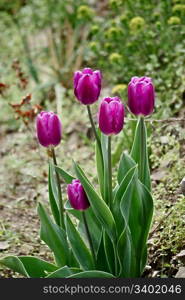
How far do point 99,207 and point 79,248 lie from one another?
198 millimetres

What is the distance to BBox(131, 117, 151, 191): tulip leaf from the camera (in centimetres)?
200

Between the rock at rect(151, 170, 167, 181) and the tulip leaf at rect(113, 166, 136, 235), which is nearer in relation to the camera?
the tulip leaf at rect(113, 166, 136, 235)

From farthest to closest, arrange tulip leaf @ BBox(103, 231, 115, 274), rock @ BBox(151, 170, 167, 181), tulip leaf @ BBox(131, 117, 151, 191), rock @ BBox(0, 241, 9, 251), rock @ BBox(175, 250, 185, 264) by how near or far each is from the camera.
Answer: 1. rock @ BBox(151, 170, 167, 181)
2. rock @ BBox(0, 241, 9, 251)
3. rock @ BBox(175, 250, 185, 264)
4. tulip leaf @ BBox(103, 231, 115, 274)
5. tulip leaf @ BBox(131, 117, 151, 191)

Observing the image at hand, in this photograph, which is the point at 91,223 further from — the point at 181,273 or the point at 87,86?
the point at 87,86

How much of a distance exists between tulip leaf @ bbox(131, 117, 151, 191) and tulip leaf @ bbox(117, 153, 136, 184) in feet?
0.08

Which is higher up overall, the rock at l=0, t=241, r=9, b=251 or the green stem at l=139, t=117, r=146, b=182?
the green stem at l=139, t=117, r=146, b=182

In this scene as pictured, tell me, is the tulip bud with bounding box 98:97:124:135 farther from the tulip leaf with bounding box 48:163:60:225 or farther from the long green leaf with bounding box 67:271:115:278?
the long green leaf with bounding box 67:271:115:278

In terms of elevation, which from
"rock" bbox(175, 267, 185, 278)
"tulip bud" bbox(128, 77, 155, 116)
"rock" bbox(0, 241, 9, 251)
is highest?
"tulip bud" bbox(128, 77, 155, 116)

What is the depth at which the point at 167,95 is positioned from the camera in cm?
355

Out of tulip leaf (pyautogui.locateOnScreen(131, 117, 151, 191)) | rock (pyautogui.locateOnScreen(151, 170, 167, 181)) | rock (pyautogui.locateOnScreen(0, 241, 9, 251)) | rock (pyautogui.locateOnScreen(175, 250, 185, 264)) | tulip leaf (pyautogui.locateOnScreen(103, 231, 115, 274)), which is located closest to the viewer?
tulip leaf (pyautogui.locateOnScreen(131, 117, 151, 191))

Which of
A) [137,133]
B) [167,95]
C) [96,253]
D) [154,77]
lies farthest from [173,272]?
[154,77]

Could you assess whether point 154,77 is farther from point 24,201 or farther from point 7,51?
point 7,51

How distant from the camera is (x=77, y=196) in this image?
1.99 meters

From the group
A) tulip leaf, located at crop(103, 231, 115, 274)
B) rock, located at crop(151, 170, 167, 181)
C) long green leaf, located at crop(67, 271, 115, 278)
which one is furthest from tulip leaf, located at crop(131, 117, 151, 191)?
rock, located at crop(151, 170, 167, 181)
